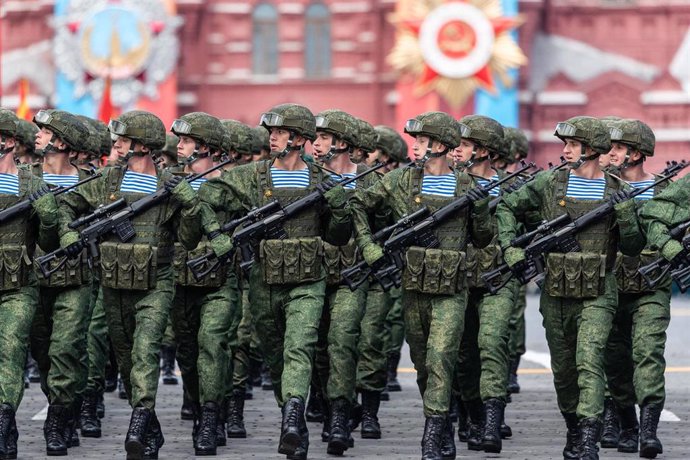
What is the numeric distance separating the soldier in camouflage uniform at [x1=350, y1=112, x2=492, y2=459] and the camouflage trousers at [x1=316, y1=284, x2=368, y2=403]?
62 centimetres

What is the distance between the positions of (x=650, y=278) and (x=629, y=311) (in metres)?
0.43

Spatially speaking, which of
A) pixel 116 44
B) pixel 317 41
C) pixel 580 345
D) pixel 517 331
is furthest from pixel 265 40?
pixel 580 345

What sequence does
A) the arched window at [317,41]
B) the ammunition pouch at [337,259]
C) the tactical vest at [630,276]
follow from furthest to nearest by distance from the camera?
the arched window at [317,41] → the ammunition pouch at [337,259] → the tactical vest at [630,276]

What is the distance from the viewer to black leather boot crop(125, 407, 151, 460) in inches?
429

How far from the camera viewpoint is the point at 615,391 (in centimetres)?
1215

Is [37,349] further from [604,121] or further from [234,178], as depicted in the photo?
[604,121]

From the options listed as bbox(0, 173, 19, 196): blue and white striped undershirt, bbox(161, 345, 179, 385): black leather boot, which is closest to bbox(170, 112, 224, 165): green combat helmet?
bbox(0, 173, 19, 196): blue and white striped undershirt

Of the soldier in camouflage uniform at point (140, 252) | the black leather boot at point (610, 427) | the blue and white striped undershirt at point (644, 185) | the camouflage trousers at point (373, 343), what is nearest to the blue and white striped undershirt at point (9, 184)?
the soldier in camouflage uniform at point (140, 252)

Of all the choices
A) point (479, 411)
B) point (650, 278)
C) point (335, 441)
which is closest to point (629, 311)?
point (650, 278)

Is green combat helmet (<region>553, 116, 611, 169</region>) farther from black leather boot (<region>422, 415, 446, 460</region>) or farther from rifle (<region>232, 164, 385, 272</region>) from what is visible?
black leather boot (<region>422, 415, 446, 460</region>)

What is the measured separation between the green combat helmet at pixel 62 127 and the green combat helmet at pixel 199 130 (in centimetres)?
62

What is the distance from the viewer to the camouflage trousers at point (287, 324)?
1113cm

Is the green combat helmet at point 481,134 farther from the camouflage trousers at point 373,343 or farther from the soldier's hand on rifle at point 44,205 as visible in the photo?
the soldier's hand on rifle at point 44,205

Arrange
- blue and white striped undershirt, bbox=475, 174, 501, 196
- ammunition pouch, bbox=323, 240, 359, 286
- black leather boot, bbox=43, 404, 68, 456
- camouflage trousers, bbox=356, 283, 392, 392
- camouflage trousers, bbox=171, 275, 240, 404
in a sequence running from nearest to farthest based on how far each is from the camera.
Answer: black leather boot, bbox=43, 404, 68, 456 → camouflage trousers, bbox=171, 275, 240, 404 → ammunition pouch, bbox=323, 240, 359, 286 → blue and white striped undershirt, bbox=475, 174, 501, 196 → camouflage trousers, bbox=356, 283, 392, 392
